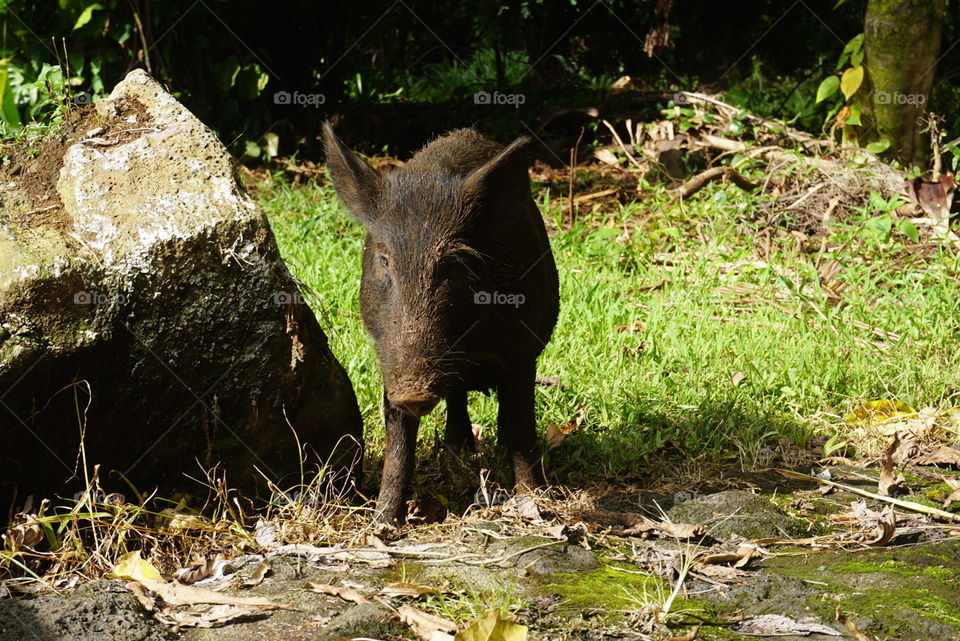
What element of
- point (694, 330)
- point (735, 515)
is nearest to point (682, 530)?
point (735, 515)

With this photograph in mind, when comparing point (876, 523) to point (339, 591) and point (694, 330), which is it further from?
point (694, 330)

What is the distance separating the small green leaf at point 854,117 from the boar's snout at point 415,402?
592 cm

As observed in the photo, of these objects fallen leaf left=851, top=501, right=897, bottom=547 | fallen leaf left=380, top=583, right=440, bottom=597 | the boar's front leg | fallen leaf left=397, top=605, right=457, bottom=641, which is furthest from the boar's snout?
fallen leaf left=851, top=501, right=897, bottom=547

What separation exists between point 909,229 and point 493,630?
18.8ft

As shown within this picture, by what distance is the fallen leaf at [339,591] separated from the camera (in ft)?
10.3

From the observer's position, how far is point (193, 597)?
10.4 ft

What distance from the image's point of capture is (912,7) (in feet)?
25.7

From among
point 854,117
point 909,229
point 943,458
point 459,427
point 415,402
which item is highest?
point 854,117

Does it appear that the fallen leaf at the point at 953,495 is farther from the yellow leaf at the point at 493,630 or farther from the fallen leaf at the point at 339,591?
the fallen leaf at the point at 339,591

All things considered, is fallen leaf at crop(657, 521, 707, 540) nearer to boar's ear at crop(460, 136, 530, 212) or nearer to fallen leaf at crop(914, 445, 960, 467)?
boar's ear at crop(460, 136, 530, 212)

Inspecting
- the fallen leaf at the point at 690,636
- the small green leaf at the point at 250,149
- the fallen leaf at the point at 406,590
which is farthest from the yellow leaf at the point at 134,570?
the small green leaf at the point at 250,149

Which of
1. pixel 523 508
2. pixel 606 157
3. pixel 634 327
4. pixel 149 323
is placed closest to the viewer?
pixel 149 323

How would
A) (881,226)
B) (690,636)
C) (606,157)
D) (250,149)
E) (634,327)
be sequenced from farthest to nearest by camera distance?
(606,157), (250,149), (881,226), (634,327), (690,636)

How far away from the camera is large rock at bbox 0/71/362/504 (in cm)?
352
